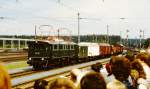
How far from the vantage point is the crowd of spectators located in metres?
4.56

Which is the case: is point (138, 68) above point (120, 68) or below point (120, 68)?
below

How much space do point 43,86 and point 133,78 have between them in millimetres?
2223

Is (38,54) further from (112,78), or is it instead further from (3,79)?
(3,79)

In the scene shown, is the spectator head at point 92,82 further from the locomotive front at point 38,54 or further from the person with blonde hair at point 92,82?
the locomotive front at point 38,54

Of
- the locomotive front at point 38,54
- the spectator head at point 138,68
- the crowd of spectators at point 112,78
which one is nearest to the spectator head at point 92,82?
the crowd of spectators at point 112,78

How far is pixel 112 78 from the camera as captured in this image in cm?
663

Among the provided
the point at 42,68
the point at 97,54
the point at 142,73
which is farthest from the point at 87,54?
the point at 142,73

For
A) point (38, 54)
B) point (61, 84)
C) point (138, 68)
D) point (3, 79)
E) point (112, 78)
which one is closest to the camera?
point (61, 84)

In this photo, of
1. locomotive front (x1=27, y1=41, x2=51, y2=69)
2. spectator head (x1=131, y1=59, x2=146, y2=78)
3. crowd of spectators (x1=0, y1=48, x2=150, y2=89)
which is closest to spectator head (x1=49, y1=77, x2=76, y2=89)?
crowd of spectators (x1=0, y1=48, x2=150, y2=89)

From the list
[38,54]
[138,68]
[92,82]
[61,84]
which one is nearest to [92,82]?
[92,82]

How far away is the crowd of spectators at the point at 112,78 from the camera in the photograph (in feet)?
15.0

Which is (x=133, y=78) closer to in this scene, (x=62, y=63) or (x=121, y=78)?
(x=121, y=78)

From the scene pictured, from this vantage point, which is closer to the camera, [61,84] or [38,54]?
[61,84]

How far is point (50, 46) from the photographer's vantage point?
1535 inches
